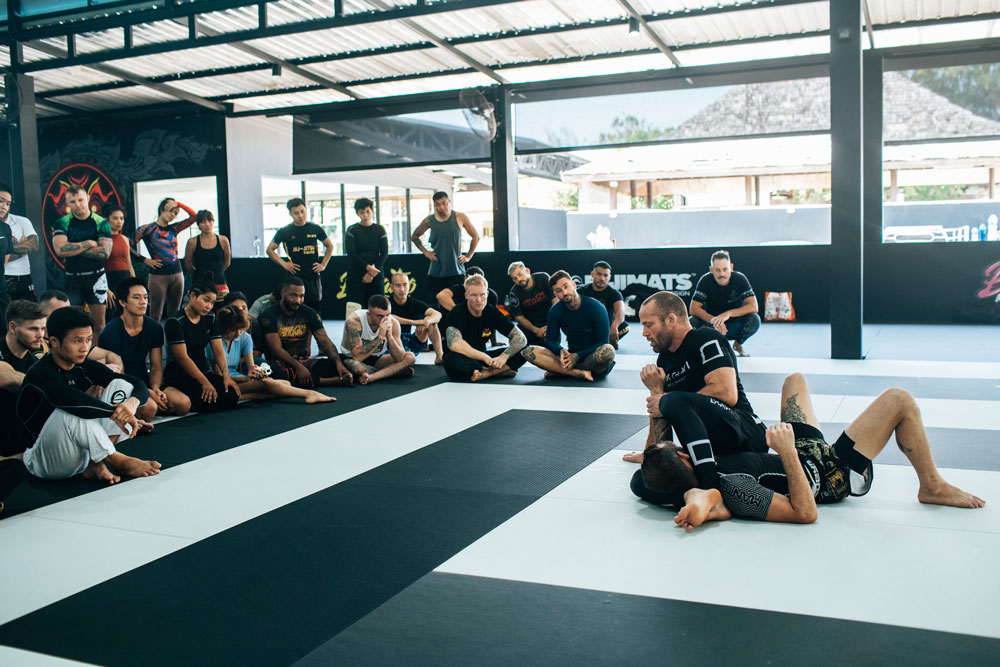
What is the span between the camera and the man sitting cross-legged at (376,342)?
8.19 meters

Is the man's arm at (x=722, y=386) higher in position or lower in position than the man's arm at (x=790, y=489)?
higher

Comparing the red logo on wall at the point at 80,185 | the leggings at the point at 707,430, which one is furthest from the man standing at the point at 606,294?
the red logo on wall at the point at 80,185

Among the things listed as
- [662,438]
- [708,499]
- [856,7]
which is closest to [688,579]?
[708,499]

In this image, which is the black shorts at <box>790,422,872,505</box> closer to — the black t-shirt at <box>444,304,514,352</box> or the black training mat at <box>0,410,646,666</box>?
the black training mat at <box>0,410,646,666</box>

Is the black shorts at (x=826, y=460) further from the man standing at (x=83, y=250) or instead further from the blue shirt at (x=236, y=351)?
the man standing at (x=83, y=250)

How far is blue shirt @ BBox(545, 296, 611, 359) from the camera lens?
25.7ft

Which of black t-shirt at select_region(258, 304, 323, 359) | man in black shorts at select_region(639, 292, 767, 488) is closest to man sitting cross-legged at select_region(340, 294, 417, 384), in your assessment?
black t-shirt at select_region(258, 304, 323, 359)

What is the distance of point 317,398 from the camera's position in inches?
279

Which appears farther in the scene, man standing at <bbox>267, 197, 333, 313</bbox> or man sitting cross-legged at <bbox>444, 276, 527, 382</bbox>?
man standing at <bbox>267, 197, 333, 313</bbox>

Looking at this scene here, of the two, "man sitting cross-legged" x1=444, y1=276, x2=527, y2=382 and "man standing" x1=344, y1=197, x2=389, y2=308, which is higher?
"man standing" x1=344, y1=197, x2=389, y2=308

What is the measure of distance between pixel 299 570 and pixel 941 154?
16881 millimetres

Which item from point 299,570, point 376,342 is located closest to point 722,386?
point 299,570

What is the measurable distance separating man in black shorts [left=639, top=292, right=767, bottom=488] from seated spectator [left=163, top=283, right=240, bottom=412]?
3.93m

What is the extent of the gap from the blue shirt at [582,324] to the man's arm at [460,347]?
0.64m
